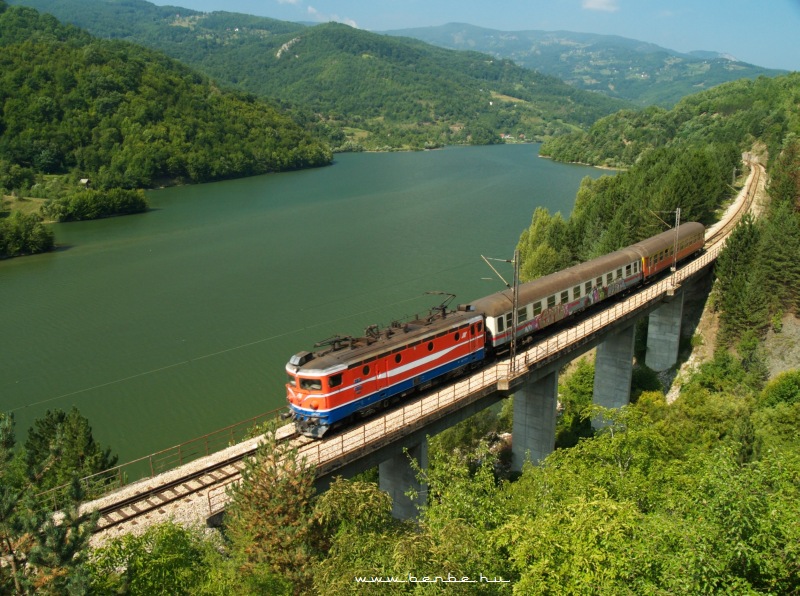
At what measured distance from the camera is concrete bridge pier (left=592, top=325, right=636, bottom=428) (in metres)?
36.6

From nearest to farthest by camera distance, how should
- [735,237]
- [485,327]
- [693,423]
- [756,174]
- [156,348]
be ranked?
[485,327], [693,423], [735,237], [156,348], [756,174]

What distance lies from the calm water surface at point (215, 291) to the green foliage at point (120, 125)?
20426mm

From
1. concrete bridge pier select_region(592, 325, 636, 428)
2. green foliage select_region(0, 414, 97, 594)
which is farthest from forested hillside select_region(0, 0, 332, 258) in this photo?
green foliage select_region(0, 414, 97, 594)

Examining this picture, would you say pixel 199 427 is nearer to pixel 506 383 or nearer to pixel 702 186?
pixel 506 383

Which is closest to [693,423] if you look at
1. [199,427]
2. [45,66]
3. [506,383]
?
[506,383]

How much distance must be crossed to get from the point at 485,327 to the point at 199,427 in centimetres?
1805

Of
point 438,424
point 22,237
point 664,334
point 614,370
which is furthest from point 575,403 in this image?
point 22,237

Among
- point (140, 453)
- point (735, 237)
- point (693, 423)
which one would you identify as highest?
point (735, 237)

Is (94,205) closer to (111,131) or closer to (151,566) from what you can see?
(111,131)

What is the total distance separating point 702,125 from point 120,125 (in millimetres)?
123111

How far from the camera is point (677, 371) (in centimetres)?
4194

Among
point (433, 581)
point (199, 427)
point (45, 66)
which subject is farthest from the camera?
point (45, 66)

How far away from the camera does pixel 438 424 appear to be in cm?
2339

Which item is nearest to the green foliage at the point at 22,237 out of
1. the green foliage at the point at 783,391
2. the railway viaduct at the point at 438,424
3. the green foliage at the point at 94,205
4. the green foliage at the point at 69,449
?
the green foliage at the point at 94,205
